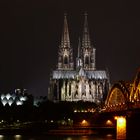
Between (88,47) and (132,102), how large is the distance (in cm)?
11334

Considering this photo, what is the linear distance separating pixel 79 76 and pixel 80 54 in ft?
24.6

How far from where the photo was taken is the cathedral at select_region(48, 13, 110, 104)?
168 meters

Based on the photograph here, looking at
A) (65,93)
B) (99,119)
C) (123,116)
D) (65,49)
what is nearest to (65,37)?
(65,49)

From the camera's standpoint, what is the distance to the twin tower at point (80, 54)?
16850 centimetres

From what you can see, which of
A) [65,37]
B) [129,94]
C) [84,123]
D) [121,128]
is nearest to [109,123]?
[84,123]

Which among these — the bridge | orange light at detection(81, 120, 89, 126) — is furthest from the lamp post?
orange light at detection(81, 120, 89, 126)

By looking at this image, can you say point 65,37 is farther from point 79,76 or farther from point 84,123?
point 84,123

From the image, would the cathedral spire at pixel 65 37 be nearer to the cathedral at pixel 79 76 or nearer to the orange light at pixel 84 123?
the cathedral at pixel 79 76

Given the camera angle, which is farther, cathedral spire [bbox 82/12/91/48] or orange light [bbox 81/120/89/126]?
cathedral spire [bbox 82/12/91/48]

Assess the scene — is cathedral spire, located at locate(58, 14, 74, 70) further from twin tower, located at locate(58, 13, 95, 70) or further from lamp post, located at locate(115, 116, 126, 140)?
lamp post, located at locate(115, 116, 126, 140)

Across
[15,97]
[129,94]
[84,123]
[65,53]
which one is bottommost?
[84,123]

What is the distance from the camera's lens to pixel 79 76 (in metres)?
169

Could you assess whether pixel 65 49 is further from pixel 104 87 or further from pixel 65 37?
pixel 104 87

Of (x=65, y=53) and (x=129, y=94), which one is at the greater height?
(x=65, y=53)
